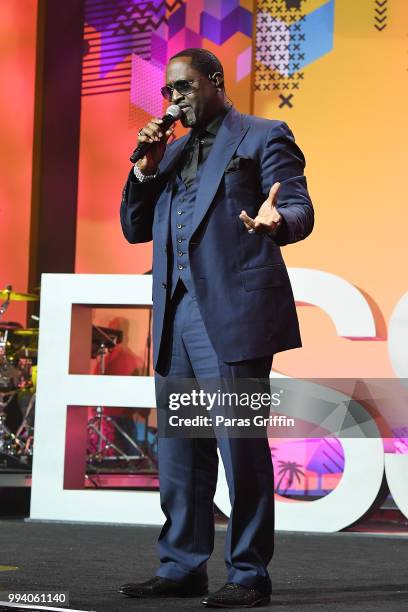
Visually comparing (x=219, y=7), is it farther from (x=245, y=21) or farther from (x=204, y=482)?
(x=204, y=482)

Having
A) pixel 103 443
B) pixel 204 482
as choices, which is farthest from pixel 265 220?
pixel 103 443

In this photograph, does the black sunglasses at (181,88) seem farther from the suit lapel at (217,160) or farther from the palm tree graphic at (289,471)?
the palm tree graphic at (289,471)

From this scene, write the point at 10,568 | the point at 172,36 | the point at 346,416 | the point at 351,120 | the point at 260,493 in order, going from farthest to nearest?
the point at 172,36 < the point at 351,120 < the point at 346,416 < the point at 10,568 < the point at 260,493

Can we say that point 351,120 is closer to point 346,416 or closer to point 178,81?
point 346,416

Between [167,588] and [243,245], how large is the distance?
0.87 metres

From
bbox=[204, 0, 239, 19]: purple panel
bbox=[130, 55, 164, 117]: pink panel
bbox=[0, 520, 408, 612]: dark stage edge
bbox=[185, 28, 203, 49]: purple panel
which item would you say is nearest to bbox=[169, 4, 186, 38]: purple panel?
bbox=[185, 28, 203, 49]: purple panel

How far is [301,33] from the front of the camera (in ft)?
24.0

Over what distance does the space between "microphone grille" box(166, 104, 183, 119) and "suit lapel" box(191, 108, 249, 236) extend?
4.9 inches

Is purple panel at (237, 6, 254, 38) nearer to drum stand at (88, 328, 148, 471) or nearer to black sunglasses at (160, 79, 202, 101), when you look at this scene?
drum stand at (88, 328, 148, 471)

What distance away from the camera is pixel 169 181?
272 centimetres

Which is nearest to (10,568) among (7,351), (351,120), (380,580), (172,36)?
(380,580)

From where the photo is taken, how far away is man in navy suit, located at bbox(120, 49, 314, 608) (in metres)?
2.52

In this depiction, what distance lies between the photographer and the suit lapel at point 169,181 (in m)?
2.67

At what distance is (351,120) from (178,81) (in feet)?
15.8
